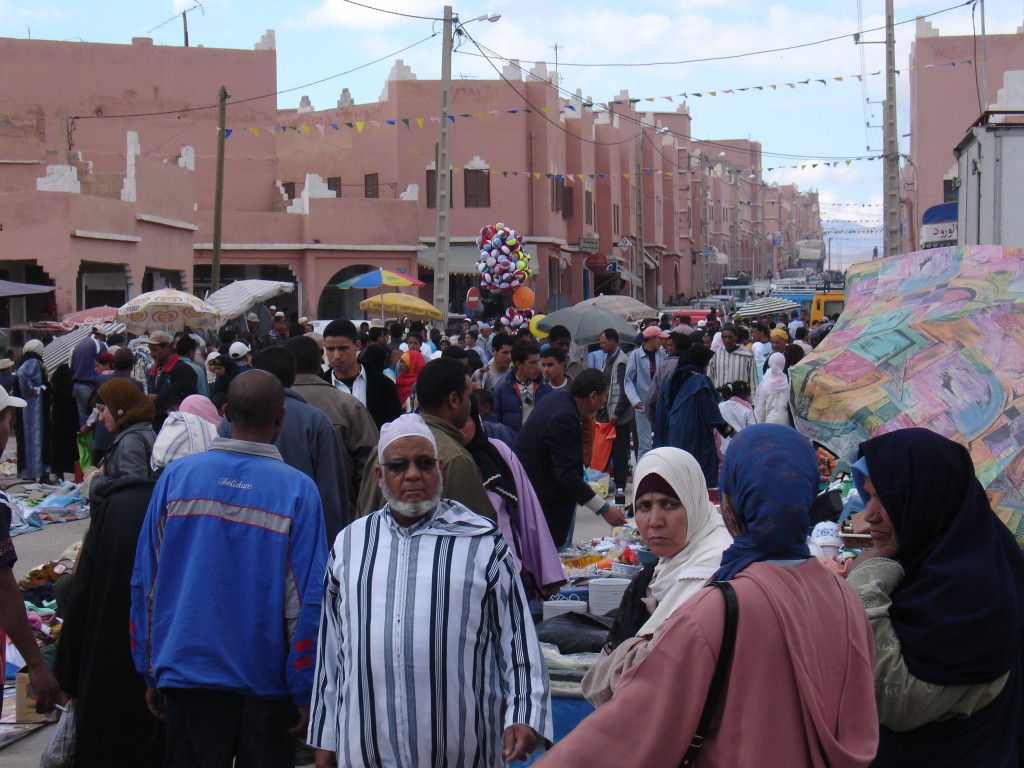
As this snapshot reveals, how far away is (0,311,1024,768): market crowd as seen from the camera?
2398mm

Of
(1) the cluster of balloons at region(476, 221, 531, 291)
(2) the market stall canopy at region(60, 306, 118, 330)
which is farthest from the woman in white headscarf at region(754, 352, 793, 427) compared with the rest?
(1) the cluster of balloons at region(476, 221, 531, 291)

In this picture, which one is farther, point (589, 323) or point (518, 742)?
point (589, 323)

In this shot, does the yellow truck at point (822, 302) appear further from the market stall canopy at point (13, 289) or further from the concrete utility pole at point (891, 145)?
the market stall canopy at point (13, 289)

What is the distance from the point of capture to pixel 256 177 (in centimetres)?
3697

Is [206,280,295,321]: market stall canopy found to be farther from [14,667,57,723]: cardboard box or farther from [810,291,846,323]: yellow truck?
[14,667,57,723]: cardboard box

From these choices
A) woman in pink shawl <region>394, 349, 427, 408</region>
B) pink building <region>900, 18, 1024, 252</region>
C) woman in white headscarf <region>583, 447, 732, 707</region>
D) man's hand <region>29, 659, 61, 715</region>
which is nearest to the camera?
woman in white headscarf <region>583, 447, 732, 707</region>

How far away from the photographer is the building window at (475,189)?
131ft

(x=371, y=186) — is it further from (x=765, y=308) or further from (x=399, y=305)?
(x=399, y=305)

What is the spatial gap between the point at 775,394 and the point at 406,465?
9.62 m

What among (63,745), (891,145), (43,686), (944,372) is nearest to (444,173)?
(891,145)

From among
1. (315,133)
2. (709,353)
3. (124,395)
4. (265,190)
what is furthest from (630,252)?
(124,395)

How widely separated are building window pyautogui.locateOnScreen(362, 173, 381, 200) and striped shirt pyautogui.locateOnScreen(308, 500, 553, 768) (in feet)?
123

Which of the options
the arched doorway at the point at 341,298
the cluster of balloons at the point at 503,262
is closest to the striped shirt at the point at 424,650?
the cluster of balloons at the point at 503,262

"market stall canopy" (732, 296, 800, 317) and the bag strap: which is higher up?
"market stall canopy" (732, 296, 800, 317)
